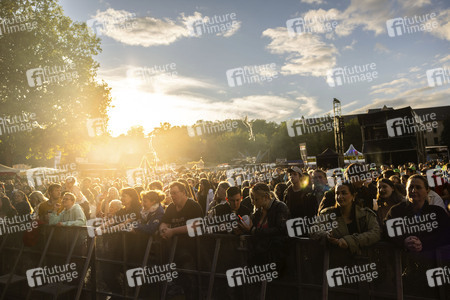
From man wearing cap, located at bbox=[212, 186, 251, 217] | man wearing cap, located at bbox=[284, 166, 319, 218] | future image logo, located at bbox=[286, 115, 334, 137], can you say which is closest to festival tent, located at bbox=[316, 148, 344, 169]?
man wearing cap, located at bbox=[284, 166, 319, 218]

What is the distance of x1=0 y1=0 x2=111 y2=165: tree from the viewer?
19.3 m

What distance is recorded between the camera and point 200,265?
15.8ft

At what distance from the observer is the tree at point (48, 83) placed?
19.3 meters

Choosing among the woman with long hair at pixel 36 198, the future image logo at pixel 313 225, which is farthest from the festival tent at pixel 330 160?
the future image logo at pixel 313 225

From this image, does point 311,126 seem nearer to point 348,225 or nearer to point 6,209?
point 6,209

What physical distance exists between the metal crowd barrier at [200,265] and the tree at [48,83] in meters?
15.9

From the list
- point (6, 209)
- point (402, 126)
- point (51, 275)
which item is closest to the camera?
point (51, 275)

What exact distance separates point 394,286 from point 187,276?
2.90 meters

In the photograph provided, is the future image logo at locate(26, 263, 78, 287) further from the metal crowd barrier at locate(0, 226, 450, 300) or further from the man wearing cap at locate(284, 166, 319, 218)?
the man wearing cap at locate(284, 166, 319, 218)

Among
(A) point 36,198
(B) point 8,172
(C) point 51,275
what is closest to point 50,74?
(B) point 8,172

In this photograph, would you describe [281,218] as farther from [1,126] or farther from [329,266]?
[1,126]

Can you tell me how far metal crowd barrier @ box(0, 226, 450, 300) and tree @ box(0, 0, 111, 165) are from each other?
625 inches

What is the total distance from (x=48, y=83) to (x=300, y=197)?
68.4 ft

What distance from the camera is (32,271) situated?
6484 millimetres
